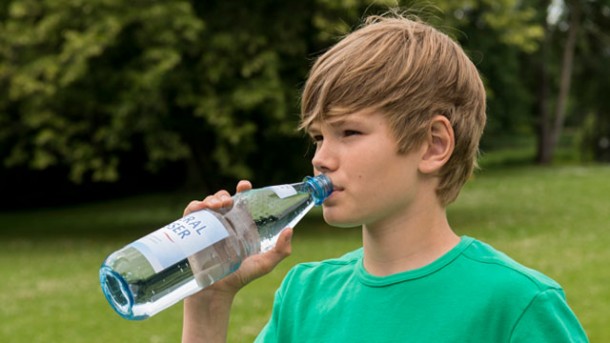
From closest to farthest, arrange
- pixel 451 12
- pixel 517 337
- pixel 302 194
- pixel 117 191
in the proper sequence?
pixel 517 337
pixel 302 194
pixel 451 12
pixel 117 191

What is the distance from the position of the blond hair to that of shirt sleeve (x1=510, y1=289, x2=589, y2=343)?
44 cm

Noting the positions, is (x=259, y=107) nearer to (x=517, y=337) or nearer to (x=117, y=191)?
(x=517, y=337)

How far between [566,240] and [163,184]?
877 inches

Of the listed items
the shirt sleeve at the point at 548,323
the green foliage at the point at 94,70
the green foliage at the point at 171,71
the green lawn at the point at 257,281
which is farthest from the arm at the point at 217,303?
the green foliage at the point at 94,70

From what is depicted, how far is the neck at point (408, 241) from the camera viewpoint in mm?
2324

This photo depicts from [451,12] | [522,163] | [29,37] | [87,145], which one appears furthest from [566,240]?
[522,163]

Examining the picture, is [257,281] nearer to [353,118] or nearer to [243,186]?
[243,186]

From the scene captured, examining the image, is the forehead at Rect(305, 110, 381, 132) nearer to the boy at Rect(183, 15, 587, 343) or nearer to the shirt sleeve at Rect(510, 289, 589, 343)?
the boy at Rect(183, 15, 587, 343)

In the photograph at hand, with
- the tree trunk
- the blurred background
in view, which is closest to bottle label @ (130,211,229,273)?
the blurred background

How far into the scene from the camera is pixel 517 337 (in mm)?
2055

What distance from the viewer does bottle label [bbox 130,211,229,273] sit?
2225mm

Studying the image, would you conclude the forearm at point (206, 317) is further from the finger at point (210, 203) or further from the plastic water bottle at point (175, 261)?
the finger at point (210, 203)

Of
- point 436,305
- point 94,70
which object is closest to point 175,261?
point 436,305

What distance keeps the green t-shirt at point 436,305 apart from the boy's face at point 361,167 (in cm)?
19
